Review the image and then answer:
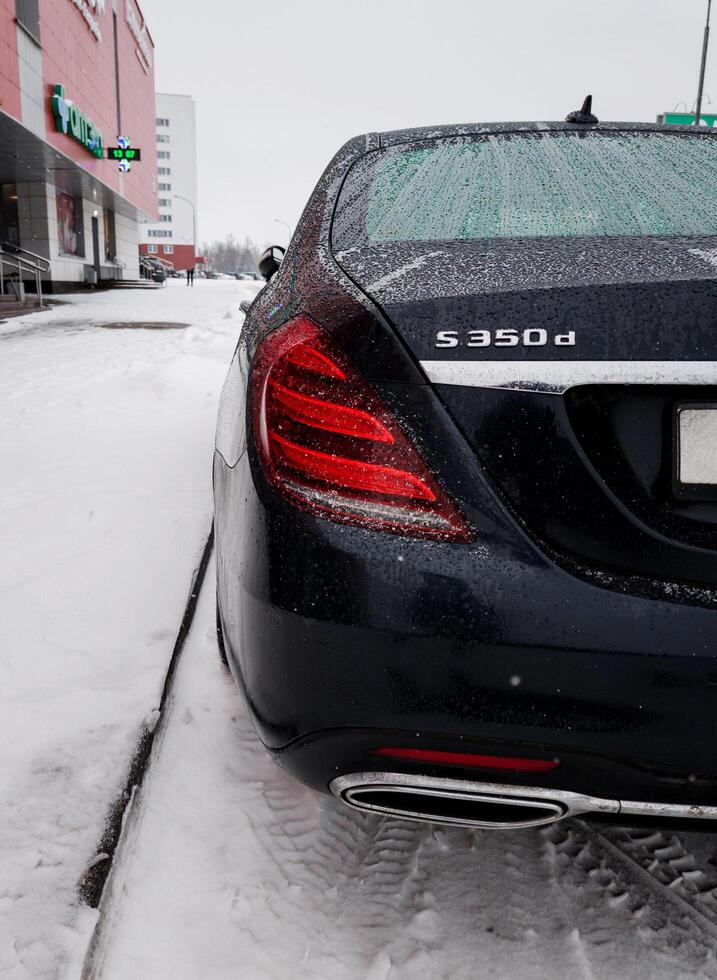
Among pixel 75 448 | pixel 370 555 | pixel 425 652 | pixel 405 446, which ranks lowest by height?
pixel 75 448

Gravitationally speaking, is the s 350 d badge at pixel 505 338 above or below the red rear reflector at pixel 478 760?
above

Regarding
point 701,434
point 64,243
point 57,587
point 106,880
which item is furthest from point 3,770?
point 64,243

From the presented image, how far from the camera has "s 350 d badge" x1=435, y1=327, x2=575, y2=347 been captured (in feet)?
3.77

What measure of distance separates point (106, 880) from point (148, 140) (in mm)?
48392

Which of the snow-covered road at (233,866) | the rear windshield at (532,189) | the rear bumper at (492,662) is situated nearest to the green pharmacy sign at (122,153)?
the snow-covered road at (233,866)

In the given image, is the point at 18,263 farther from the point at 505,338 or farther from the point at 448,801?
the point at 448,801

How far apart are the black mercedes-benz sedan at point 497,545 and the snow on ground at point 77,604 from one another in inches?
26.0

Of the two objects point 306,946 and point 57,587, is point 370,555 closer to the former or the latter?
point 306,946

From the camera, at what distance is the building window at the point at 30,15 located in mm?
21844

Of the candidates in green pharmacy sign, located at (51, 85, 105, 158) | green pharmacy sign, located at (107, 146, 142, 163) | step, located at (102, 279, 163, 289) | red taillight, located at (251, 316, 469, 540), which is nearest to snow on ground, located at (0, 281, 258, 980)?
red taillight, located at (251, 316, 469, 540)

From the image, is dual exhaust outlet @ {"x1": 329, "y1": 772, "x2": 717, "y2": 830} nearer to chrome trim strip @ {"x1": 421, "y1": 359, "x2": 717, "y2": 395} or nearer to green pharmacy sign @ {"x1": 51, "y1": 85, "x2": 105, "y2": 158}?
chrome trim strip @ {"x1": 421, "y1": 359, "x2": 717, "y2": 395}

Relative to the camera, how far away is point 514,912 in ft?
4.91

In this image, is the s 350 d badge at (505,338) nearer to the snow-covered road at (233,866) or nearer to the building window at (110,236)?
the snow-covered road at (233,866)

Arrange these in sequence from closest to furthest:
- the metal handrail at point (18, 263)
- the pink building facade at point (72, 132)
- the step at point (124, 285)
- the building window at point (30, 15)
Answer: the metal handrail at point (18, 263)
the pink building facade at point (72, 132)
the building window at point (30, 15)
the step at point (124, 285)
